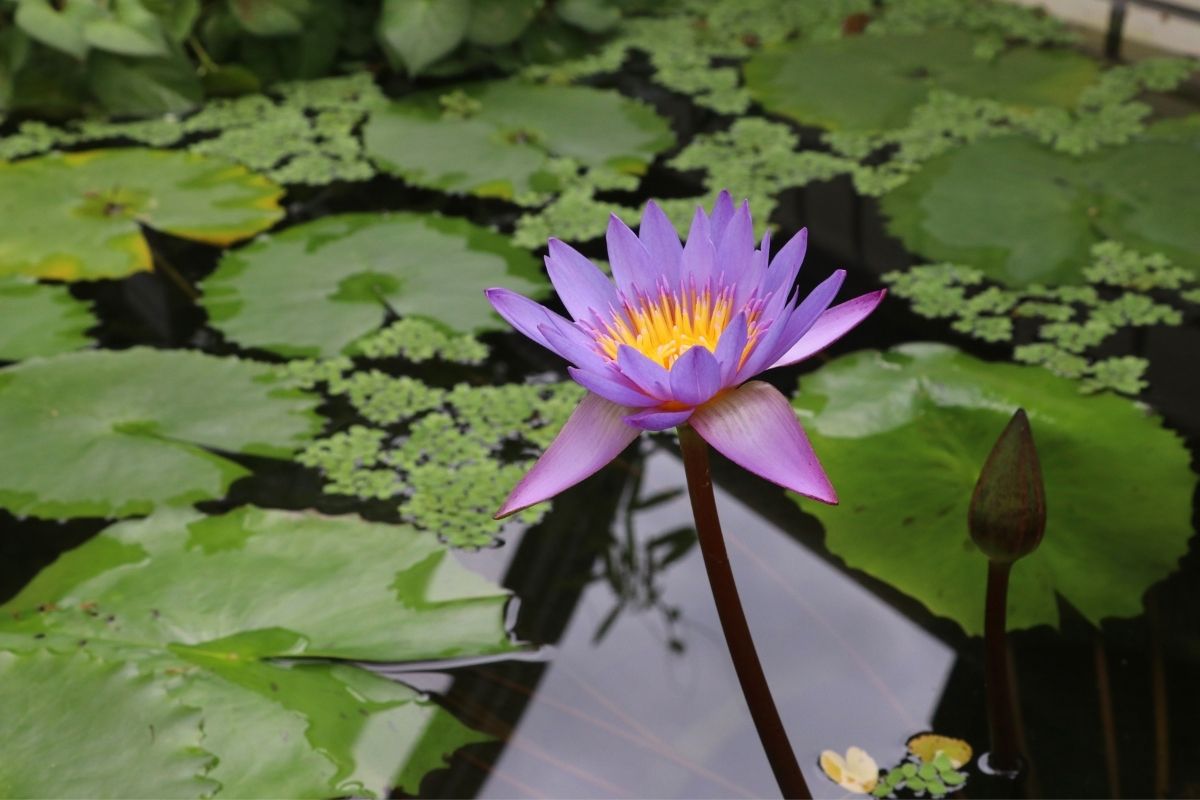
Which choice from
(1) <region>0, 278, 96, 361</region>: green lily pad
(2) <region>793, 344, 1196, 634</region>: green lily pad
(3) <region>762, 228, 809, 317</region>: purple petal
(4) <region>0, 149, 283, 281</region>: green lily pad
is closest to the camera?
(3) <region>762, 228, 809, 317</region>: purple petal

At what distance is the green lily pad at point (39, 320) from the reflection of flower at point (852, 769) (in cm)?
160

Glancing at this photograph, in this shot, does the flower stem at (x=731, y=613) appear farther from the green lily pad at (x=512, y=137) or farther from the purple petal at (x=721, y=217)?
the green lily pad at (x=512, y=137)

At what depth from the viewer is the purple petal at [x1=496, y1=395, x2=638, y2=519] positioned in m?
0.95

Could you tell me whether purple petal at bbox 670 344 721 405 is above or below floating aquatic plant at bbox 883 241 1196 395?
below

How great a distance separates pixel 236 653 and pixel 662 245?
2.56 feet

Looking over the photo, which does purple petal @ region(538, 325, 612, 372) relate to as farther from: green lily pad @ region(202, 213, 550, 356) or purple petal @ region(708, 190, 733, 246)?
green lily pad @ region(202, 213, 550, 356)

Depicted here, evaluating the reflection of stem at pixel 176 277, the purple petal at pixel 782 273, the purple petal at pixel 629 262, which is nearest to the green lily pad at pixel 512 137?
the reflection of stem at pixel 176 277

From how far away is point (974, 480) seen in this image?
5.41 ft

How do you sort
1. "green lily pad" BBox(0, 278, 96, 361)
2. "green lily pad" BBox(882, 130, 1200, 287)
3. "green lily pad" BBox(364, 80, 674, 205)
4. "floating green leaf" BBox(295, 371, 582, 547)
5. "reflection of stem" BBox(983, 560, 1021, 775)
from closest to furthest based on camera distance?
1. "reflection of stem" BBox(983, 560, 1021, 775)
2. "floating green leaf" BBox(295, 371, 582, 547)
3. "green lily pad" BBox(0, 278, 96, 361)
4. "green lily pad" BBox(882, 130, 1200, 287)
5. "green lily pad" BBox(364, 80, 674, 205)

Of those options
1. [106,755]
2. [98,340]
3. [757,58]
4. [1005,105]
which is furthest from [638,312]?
[757,58]

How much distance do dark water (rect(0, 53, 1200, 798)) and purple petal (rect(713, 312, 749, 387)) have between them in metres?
0.61

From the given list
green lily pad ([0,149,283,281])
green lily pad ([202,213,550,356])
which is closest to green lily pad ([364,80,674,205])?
green lily pad ([202,213,550,356])

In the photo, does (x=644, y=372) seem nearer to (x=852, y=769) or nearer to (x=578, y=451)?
(x=578, y=451)

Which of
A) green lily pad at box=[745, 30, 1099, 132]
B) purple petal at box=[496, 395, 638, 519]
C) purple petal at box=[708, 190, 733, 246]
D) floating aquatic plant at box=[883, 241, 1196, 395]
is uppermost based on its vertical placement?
green lily pad at box=[745, 30, 1099, 132]
